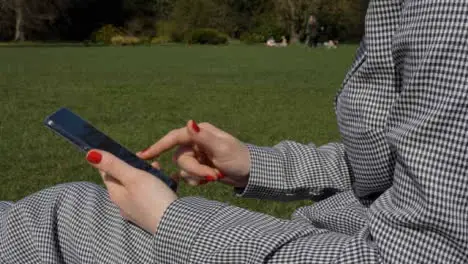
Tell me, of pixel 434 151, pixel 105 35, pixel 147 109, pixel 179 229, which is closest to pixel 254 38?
pixel 105 35

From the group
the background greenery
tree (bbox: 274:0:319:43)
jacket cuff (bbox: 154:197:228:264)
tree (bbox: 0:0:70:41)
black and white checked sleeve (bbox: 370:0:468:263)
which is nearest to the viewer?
black and white checked sleeve (bbox: 370:0:468:263)

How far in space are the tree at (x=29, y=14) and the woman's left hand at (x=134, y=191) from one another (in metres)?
35.9

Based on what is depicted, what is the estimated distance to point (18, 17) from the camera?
35.8 metres

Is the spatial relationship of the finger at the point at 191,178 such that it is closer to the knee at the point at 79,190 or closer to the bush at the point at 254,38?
the knee at the point at 79,190

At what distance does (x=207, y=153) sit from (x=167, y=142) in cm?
9

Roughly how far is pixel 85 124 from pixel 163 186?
0.70 feet

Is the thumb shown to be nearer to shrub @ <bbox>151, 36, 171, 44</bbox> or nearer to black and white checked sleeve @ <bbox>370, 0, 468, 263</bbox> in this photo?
black and white checked sleeve @ <bbox>370, 0, 468, 263</bbox>

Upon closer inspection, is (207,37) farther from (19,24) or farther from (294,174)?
(294,174)

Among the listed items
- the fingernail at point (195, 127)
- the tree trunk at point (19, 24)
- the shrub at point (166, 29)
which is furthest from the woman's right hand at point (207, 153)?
the shrub at point (166, 29)

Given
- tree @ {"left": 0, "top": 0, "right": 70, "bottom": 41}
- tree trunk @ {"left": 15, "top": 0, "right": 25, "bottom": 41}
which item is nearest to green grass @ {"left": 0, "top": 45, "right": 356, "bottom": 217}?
tree trunk @ {"left": 15, "top": 0, "right": 25, "bottom": 41}

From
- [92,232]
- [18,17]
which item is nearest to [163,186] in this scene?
[92,232]

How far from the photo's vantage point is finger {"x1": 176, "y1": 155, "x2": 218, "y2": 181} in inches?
59.4

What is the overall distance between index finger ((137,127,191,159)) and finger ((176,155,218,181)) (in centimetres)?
3

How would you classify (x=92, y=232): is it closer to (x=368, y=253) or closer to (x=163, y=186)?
(x=163, y=186)
